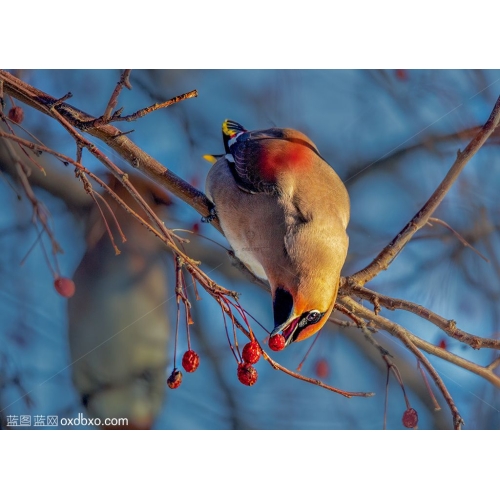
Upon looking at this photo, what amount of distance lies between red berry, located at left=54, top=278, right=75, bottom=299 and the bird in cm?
71

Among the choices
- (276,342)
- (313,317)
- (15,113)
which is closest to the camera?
(276,342)

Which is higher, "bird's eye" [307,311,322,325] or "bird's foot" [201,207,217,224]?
"bird's foot" [201,207,217,224]

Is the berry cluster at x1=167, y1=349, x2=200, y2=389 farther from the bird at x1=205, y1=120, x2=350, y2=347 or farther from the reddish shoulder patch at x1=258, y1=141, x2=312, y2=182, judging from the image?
the reddish shoulder patch at x1=258, y1=141, x2=312, y2=182

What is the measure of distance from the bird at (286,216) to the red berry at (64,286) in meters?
0.71

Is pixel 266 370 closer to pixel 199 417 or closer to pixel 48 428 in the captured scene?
Answer: pixel 199 417

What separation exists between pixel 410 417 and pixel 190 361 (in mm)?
1037

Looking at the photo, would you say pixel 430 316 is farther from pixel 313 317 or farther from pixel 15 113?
pixel 15 113

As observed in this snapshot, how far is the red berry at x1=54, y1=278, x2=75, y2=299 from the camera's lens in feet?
9.16

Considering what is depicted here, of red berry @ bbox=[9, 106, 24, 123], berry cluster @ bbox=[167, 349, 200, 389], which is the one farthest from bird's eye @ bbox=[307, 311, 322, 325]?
red berry @ bbox=[9, 106, 24, 123]

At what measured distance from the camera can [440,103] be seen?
9.43ft

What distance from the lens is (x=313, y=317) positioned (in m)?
2.57

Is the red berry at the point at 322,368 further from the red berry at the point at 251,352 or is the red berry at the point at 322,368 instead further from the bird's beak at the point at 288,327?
the red berry at the point at 251,352

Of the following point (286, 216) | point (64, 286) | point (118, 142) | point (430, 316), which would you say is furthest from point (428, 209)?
point (64, 286)

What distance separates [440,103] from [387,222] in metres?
0.60
